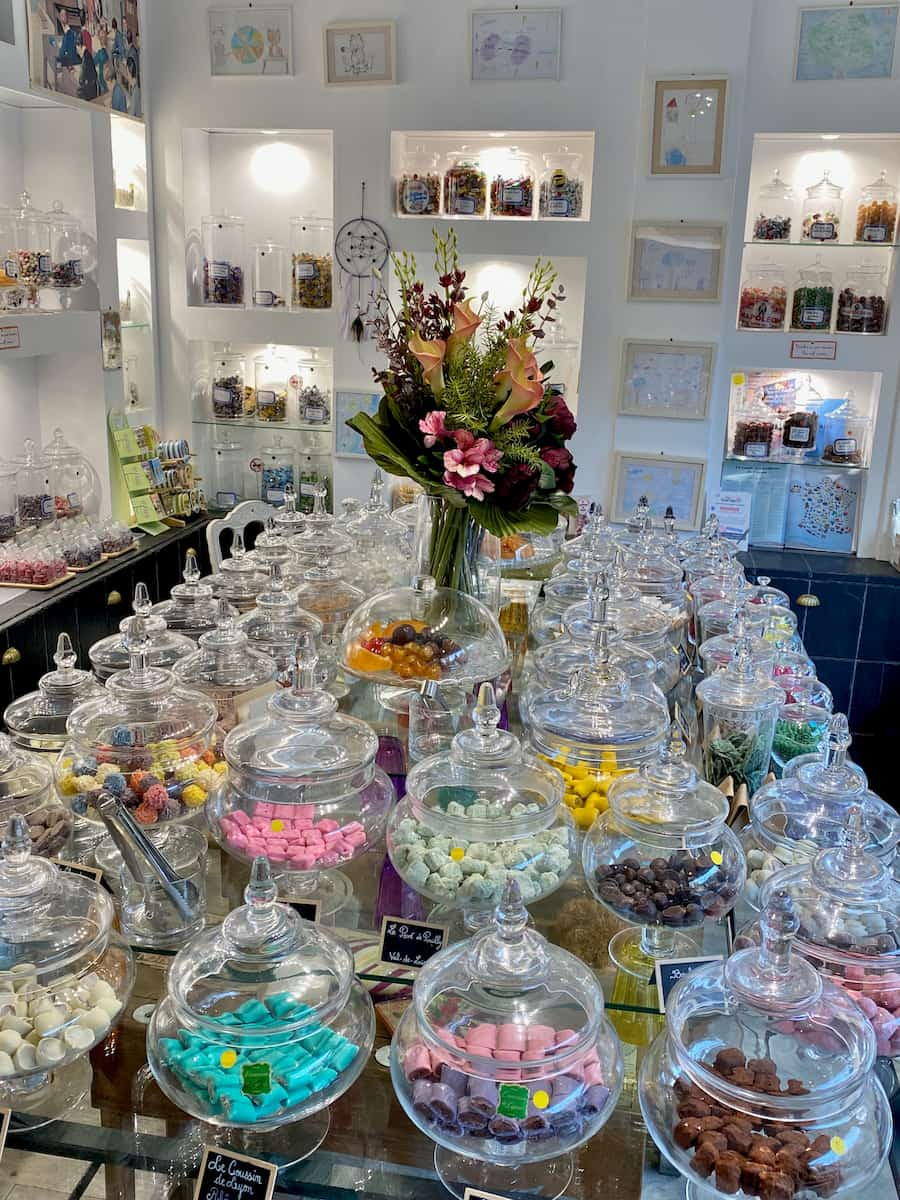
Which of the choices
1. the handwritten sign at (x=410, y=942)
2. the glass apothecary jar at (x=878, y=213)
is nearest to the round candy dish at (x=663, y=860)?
the handwritten sign at (x=410, y=942)

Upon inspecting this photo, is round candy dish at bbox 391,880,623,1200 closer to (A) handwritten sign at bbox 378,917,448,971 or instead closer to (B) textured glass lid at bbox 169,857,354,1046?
(B) textured glass lid at bbox 169,857,354,1046

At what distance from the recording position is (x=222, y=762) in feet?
5.58

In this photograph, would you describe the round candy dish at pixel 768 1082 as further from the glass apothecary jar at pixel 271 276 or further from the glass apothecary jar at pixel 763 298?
the glass apothecary jar at pixel 271 276

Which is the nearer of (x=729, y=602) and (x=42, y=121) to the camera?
(x=729, y=602)

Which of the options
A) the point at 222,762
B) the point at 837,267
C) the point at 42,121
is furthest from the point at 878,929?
the point at 42,121

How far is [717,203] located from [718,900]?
359 cm

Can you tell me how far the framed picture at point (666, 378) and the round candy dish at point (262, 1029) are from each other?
12.1 ft

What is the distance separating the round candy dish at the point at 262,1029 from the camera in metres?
1.13

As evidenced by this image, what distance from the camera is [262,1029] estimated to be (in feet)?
3.66

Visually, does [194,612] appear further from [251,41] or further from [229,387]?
[251,41]

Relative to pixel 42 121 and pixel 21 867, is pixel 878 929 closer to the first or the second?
pixel 21 867

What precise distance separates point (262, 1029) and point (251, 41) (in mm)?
4517

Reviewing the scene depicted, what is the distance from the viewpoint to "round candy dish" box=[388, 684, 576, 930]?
1.44 m

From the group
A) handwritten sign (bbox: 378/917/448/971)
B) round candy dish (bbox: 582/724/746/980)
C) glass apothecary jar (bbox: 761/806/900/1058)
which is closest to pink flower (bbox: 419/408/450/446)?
round candy dish (bbox: 582/724/746/980)
